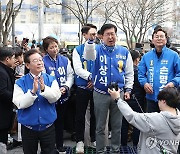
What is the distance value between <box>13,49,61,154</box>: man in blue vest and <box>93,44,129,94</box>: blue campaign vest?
77 centimetres

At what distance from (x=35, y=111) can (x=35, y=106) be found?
0.05 m

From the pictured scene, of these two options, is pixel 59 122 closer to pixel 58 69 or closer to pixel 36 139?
pixel 58 69

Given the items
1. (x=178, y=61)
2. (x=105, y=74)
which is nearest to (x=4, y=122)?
(x=105, y=74)

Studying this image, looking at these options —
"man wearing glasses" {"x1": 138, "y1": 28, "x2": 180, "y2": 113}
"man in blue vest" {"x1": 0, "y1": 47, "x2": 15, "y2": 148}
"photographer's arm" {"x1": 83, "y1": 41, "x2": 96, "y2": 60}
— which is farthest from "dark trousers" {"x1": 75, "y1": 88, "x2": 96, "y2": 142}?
"man in blue vest" {"x1": 0, "y1": 47, "x2": 15, "y2": 148}

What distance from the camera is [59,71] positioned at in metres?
4.09

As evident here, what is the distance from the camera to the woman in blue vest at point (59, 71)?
4.04 meters

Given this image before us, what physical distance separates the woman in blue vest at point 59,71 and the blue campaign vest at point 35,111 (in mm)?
797

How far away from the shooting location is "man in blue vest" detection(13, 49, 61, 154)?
3074 mm

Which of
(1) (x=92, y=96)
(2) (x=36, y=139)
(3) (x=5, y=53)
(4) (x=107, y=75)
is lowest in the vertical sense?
(2) (x=36, y=139)

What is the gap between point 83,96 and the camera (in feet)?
14.0
